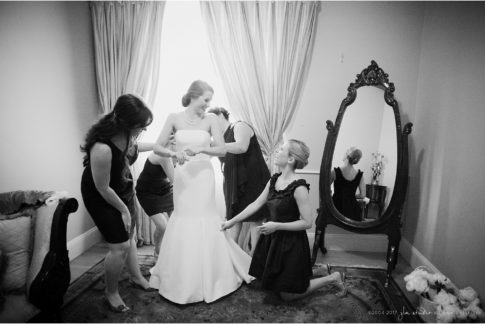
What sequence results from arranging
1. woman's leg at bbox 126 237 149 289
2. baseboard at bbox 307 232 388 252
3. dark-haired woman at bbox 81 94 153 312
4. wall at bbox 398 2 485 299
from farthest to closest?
baseboard at bbox 307 232 388 252 < woman's leg at bbox 126 237 149 289 < wall at bbox 398 2 485 299 < dark-haired woman at bbox 81 94 153 312

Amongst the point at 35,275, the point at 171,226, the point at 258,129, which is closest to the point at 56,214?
the point at 35,275

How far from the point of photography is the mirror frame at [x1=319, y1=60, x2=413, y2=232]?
253cm

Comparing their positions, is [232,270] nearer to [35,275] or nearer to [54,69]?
[35,275]

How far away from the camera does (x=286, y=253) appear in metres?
2.05

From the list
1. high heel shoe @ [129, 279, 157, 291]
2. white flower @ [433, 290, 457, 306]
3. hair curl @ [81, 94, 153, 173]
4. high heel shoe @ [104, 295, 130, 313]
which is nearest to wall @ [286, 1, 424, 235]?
white flower @ [433, 290, 457, 306]

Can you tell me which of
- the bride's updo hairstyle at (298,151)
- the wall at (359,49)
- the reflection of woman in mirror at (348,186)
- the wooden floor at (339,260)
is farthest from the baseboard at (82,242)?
the wall at (359,49)

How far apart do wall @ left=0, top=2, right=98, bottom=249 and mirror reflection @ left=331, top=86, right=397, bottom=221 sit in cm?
262

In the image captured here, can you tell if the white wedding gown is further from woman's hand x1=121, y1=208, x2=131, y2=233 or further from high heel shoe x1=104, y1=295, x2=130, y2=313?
woman's hand x1=121, y1=208, x2=131, y2=233

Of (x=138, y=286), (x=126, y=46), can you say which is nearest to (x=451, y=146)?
(x=138, y=286)

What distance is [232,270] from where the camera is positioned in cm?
230

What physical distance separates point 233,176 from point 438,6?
254 cm

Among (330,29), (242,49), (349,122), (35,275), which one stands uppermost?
(330,29)

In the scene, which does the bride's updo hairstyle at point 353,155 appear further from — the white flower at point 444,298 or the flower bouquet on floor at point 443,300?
the white flower at point 444,298

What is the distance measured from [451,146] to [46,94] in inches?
139
